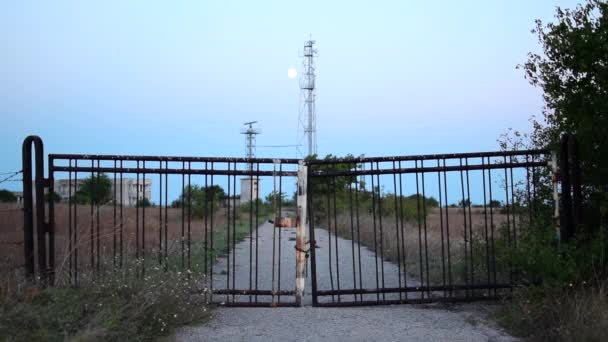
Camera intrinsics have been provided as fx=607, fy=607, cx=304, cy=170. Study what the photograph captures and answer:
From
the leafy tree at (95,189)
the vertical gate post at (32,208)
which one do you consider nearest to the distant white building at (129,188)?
the leafy tree at (95,189)

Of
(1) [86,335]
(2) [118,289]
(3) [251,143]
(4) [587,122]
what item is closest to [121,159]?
(2) [118,289]

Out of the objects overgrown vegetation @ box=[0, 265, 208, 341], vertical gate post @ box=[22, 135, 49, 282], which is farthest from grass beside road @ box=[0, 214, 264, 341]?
vertical gate post @ box=[22, 135, 49, 282]

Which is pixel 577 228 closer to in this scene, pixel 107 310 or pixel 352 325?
pixel 352 325

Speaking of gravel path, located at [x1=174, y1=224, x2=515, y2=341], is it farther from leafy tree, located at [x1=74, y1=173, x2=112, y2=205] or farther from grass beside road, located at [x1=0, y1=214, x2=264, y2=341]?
leafy tree, located at [x1=74, y1=173, x2=112, y2=205]

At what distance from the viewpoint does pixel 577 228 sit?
870 centimetres

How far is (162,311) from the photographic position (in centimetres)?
733

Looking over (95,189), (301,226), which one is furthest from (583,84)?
(95,189)

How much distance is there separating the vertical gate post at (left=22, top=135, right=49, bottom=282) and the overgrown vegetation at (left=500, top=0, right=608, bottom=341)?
6339 mm

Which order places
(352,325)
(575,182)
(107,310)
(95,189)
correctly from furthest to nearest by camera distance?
(95,189) → (575,182) → (352,325) → (107,310)

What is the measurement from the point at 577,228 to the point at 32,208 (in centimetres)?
774

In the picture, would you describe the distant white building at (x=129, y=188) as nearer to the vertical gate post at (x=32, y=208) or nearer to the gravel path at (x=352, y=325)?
Result: the vertical gate post at (x=32, y=208)

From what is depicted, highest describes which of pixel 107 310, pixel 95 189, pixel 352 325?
pixel 95 189

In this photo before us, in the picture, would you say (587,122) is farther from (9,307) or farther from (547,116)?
(9,307)

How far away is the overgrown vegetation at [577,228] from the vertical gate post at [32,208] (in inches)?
250
